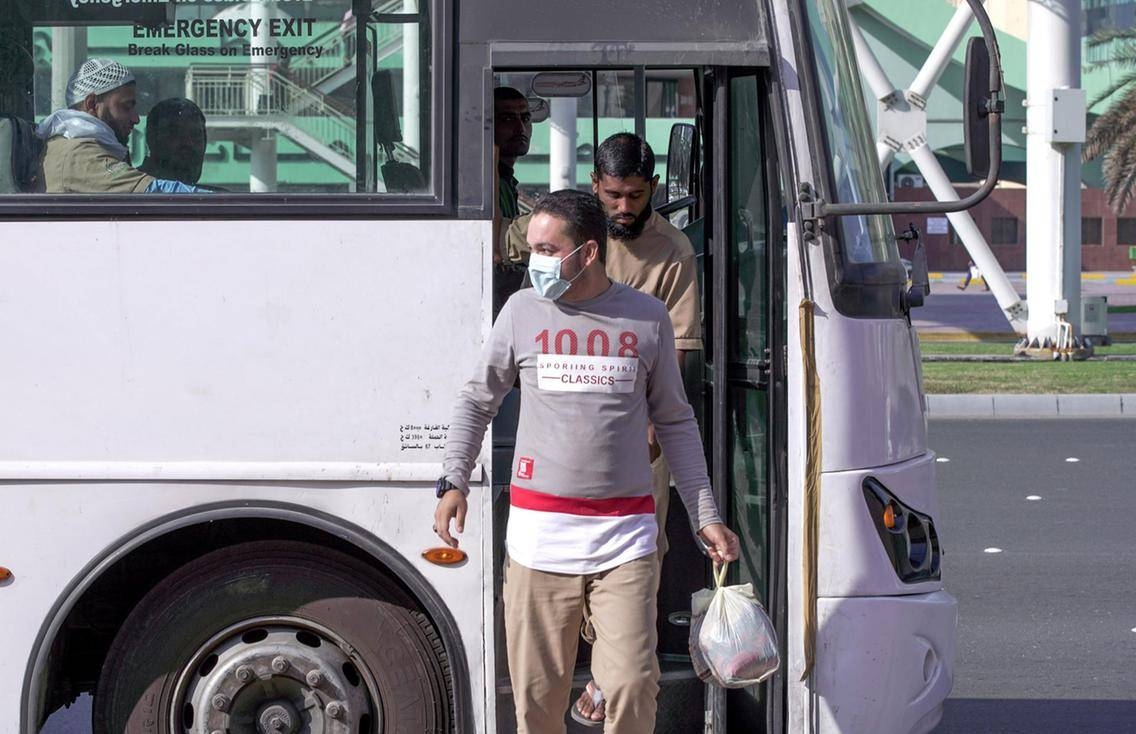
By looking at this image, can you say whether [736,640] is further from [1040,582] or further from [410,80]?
[1040,582]

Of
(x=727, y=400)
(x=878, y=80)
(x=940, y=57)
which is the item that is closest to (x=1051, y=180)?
(x=940, y=57)

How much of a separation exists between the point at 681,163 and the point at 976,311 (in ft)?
86.8

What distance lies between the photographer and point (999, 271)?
761 inches

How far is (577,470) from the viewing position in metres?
3.93

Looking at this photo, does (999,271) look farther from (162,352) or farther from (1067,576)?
(162,352)

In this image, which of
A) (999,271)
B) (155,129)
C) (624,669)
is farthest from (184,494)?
(999,271)

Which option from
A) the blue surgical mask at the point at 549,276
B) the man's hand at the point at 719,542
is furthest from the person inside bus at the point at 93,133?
the man's hand at the point at 719,542

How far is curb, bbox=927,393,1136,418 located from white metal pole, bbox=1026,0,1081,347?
420 cm

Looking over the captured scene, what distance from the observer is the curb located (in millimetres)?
14867

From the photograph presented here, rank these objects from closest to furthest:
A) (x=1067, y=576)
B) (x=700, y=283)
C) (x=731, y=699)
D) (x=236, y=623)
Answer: (x=236, y=623) < (x=731, y=699) < (x=700, y=283) < (x=1067, y=576)

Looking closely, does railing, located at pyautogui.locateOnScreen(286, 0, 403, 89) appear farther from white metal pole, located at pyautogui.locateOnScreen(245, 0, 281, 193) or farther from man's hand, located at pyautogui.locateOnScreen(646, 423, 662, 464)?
man's hand, located at pyautogui.locateOnScreen(646, 423, 662, 464)

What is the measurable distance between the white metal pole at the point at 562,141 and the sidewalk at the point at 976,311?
560 cm

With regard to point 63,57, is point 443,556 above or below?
below

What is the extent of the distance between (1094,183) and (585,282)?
193 ft
